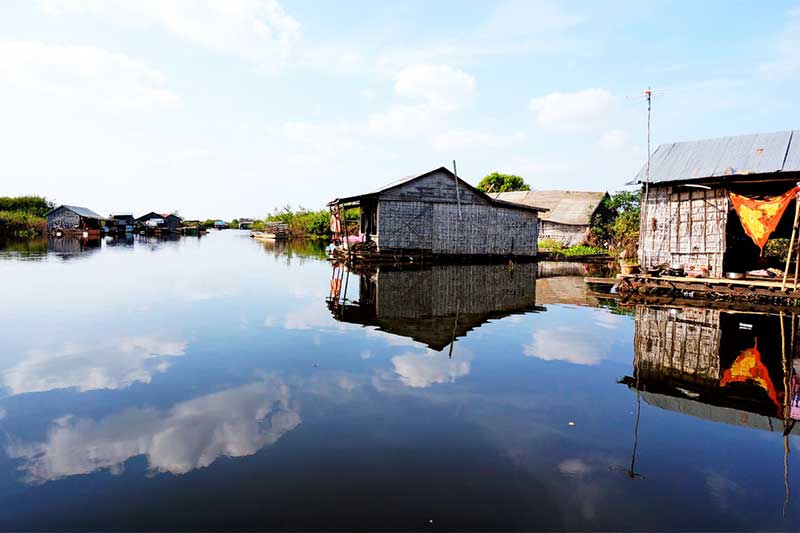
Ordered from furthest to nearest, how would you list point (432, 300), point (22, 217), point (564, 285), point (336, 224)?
point (22, 217), point (336, 224), point (564, 285), point (432, 300)

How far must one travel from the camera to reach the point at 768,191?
1469 cm

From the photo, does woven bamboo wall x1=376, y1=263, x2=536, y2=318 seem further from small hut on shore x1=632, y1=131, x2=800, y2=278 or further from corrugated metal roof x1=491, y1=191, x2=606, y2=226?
corrugated metal roof x1=491, y1=191, x2=606, y2=226

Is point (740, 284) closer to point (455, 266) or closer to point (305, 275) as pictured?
point (455, 266)

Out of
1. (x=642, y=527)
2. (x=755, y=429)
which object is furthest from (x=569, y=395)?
(x=642, y=527)

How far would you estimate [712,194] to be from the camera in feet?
47.1

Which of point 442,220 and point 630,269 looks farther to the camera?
point 442,220

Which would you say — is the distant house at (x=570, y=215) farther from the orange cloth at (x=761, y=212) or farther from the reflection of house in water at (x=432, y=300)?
the orange cloth at (x=761, y=212)

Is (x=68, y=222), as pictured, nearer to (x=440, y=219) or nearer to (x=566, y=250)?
(x=440, y=219)

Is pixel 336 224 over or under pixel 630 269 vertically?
over

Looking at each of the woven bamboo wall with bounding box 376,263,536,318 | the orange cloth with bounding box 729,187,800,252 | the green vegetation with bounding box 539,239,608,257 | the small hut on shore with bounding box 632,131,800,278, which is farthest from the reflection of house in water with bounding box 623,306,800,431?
the green vegetation with bounding box 539,239,608,257

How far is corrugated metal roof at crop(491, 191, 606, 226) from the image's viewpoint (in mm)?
37031

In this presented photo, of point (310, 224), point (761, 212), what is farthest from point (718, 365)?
point (310, 224)

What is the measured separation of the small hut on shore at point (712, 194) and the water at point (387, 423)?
14.7 feet

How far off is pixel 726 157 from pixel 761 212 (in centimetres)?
250
